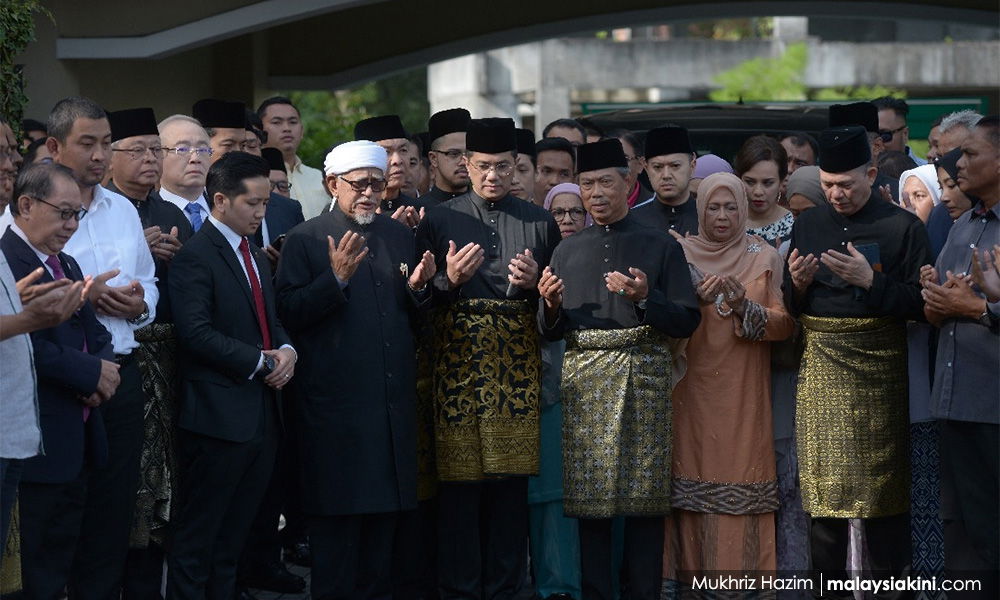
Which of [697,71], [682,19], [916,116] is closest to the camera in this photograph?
[682,19]

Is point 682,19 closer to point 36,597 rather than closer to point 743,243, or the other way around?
point 743,243

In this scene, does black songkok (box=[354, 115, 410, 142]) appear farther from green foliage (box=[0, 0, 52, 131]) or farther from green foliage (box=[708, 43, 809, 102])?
green foliage (box=[708, 43, 809, 102])

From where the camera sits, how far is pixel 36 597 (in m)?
6.05

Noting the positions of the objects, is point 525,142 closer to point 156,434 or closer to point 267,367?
point 267,367

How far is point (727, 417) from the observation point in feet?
23.9

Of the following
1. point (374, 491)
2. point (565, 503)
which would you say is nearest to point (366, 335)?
point (374, 491)

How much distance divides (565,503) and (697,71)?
25939mm

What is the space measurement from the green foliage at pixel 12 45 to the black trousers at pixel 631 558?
412cm

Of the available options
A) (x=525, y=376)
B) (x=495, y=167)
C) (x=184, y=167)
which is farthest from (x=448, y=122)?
(x=525, y=376)

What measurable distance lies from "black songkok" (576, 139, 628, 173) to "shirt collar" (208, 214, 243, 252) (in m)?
1.68

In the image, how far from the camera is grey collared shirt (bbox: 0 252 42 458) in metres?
5.57

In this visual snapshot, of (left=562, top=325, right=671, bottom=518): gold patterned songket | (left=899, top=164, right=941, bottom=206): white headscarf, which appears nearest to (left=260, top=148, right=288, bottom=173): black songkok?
(left=562, top=325, right=671, bottom=518): gold patterned songket

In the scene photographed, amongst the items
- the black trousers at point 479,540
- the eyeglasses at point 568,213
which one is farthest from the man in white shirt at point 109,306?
the eyeglasses at point 568,213

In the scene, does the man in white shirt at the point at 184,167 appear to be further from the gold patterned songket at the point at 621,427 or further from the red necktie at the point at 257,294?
the gold patterned songket at the point at 621,427
